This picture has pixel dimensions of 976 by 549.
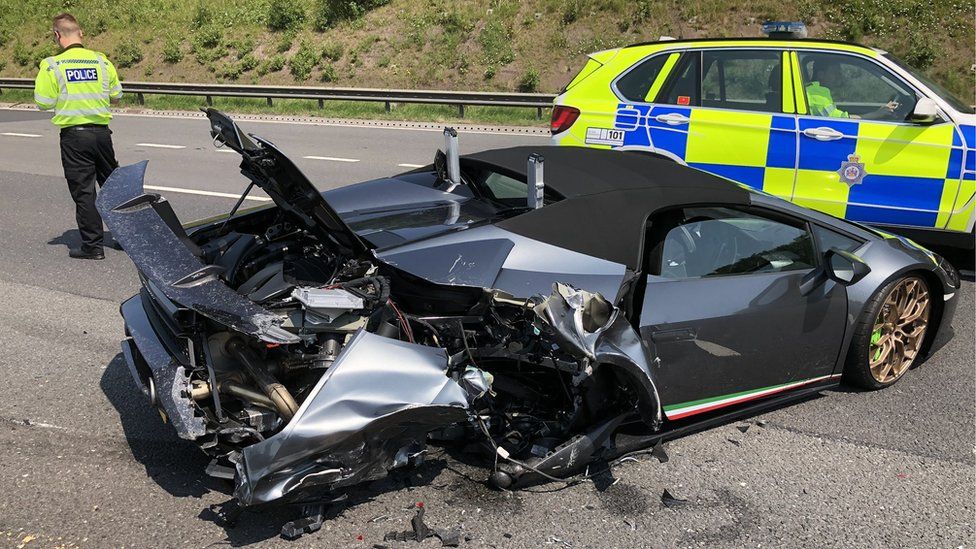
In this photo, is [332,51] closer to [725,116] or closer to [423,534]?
[725,116]

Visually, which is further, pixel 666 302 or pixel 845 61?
pixel 845 61

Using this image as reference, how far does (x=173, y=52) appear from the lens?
25.2 m

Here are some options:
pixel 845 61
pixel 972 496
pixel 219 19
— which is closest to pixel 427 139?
pixel 845 61

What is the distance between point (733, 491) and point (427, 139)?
34.2 ft

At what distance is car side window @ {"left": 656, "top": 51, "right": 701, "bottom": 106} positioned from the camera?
6555mm

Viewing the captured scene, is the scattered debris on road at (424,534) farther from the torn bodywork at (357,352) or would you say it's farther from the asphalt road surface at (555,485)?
the torn bodywork at (357,352)

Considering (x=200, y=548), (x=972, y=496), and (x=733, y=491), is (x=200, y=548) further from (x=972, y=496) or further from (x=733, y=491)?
(x=972, y=496)

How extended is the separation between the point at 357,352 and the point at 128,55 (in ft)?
87.0

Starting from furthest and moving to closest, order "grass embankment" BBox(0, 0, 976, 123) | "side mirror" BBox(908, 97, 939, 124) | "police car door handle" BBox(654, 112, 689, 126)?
1. "grass embankment" BBox(0, 0, 976, 123)
2. "police car door handle" BBox(654, 112, 689, 126)
3. "side mirror" BBox(908, 97, 939, 124)

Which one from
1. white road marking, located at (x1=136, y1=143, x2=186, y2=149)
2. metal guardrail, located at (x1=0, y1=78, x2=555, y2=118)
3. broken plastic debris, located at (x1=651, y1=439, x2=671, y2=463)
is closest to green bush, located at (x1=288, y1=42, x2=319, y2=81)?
metal guardrail, located at (x1=0, y1=78, x2=555, y2=118)

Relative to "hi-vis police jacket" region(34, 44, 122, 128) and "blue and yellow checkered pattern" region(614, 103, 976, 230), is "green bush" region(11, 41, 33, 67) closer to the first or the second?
"hi-vis police jacket" region(34, 44, 122, 128)

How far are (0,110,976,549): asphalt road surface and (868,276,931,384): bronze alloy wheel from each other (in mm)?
140

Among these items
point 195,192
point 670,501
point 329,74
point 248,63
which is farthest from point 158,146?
point 248,63

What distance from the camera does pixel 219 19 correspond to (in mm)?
26625
